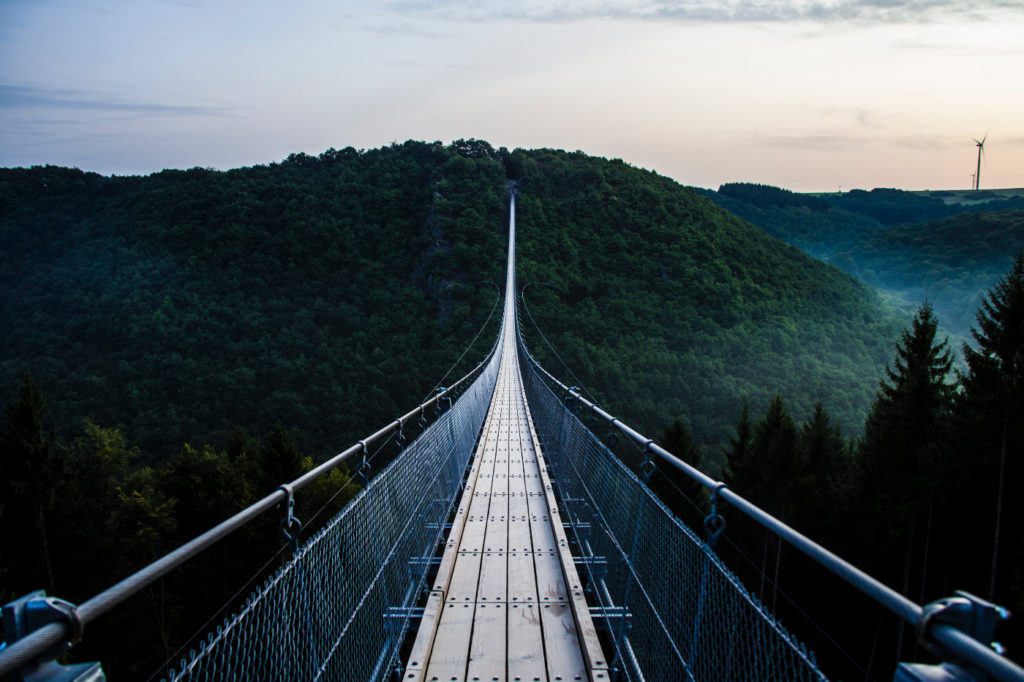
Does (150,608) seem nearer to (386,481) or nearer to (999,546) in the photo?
(386,481)

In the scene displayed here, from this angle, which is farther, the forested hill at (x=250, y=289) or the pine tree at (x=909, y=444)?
the forested hill at (x=250, y=289)

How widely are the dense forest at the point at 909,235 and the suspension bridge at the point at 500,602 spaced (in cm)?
4700

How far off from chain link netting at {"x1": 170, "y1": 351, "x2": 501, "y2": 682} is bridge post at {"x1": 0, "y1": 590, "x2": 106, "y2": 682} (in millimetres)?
343

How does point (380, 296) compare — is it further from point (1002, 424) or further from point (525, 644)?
point (525, 644)

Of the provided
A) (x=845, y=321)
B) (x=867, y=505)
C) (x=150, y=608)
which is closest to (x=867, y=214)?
(x=845, y=321)

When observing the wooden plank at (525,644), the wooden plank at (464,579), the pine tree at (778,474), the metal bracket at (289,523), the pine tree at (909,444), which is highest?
the metal bracket at (289,523)

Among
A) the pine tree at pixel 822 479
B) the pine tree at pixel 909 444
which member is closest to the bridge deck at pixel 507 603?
the pine tree at pixel 909 444

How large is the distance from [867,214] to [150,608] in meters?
135

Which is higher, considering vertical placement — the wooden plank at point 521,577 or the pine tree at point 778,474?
the wooden plank at point 521,577

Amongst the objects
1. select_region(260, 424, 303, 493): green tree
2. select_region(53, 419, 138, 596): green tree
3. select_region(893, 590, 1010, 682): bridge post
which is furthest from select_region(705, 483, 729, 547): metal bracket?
select_region(260, 424, 303, 493): green tree

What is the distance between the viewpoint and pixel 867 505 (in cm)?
1602

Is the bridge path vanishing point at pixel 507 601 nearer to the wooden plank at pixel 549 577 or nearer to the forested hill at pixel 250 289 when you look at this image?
the wooden plank at pixel 549 577

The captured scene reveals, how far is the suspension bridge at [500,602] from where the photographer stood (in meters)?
0.92

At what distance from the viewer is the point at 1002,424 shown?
1303 cm
